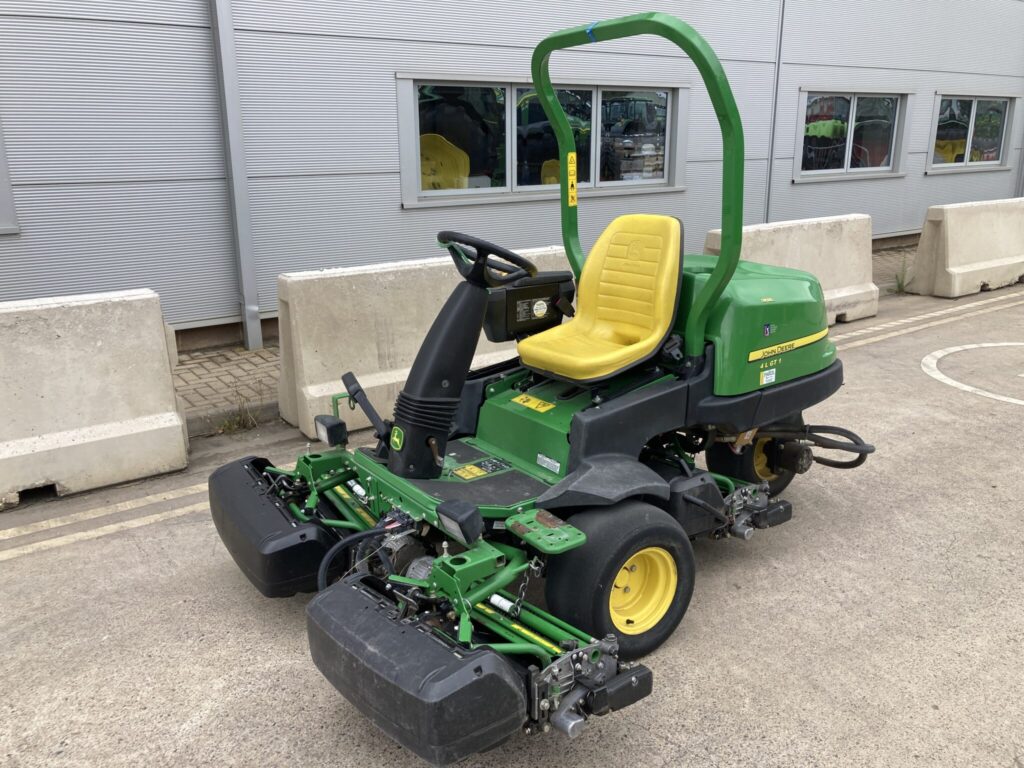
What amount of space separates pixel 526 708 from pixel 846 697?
128 cm

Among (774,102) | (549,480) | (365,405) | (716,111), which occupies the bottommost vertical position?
(549,480)

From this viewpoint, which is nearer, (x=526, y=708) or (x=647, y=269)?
(x=526, y=708)

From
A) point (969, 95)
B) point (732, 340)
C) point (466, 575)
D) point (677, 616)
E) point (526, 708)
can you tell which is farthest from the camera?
point (969, 95)

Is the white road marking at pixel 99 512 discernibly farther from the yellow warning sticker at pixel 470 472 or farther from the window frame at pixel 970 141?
the window frame at pixel 970 141

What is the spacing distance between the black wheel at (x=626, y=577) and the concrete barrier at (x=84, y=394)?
9.31ft

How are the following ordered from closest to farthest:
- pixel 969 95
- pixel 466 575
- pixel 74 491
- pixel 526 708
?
pixel 526 708, pixel 466 575, pixel 74 491, pixel 969 95

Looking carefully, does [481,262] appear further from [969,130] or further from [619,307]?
[969,130]

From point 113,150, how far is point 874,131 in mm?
10169

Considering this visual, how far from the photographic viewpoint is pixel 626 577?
3301 mm

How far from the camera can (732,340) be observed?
3.71 m

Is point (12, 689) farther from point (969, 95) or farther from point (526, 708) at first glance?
point (969, 95)

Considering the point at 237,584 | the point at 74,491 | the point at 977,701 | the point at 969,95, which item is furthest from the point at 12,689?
the point at 969,95

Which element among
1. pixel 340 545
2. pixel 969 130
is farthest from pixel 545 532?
pixel 969 130

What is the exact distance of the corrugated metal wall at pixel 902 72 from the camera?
10.7 meters
